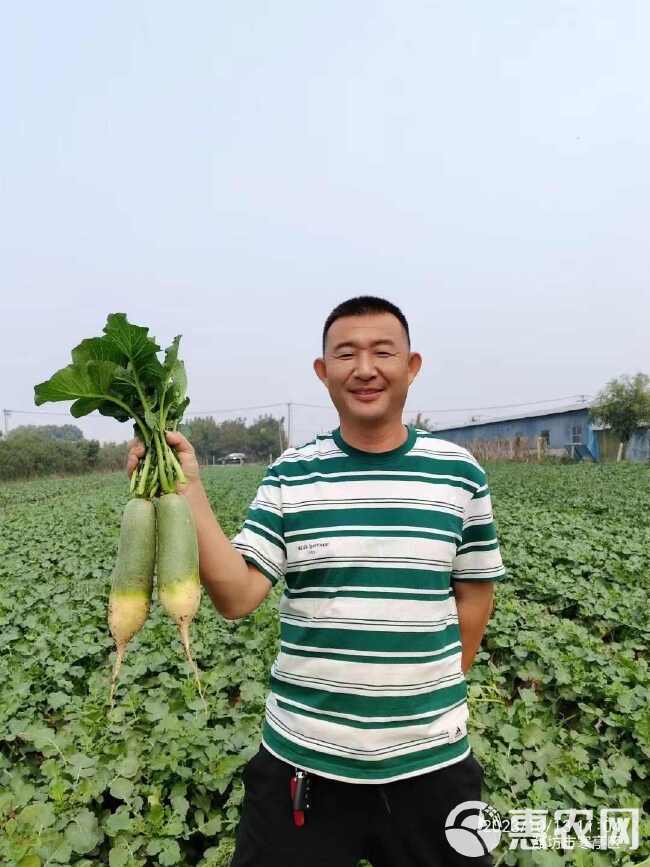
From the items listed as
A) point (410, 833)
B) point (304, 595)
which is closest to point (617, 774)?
point (410, 833)

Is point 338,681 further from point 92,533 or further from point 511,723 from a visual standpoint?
point 92,533

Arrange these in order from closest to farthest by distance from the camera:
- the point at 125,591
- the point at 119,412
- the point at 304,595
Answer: the point at 125,591, the point at 119,412, the point at 304,595

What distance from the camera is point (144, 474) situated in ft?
4.65

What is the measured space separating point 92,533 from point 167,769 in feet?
27.3

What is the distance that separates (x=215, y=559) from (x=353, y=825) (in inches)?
31.3

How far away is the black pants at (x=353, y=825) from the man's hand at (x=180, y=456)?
2.67ft

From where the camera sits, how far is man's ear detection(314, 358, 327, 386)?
5.99 ft

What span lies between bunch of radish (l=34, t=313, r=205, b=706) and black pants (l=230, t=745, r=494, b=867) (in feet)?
1.67

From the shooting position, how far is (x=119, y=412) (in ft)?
5.03

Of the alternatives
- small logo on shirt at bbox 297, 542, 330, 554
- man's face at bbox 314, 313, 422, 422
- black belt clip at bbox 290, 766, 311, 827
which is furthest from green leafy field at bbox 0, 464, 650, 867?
man's face at bbox 314, 313, 422, 422

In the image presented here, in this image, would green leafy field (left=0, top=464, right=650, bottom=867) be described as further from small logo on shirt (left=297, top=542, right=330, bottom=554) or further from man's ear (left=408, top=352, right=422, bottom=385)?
man's ear (left=408, top=352, right=422, bottom=385)

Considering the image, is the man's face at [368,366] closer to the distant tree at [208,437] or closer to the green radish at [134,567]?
the green radish at [134,567]

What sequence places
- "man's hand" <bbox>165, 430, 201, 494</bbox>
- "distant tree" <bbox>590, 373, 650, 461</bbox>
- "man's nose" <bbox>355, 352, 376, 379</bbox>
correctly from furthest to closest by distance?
"distant tree" <bbox>590, 373, 650, 461</bbox> < "man's nose" <bbox>355, 352, 376, 379</bbox> < "man's hand" <bbox>165, 430, 201, 494</bbox>

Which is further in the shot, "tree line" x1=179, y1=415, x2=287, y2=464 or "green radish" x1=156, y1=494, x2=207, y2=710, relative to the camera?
"tree line" x1=179, y1=415, x2=287, y2=464
